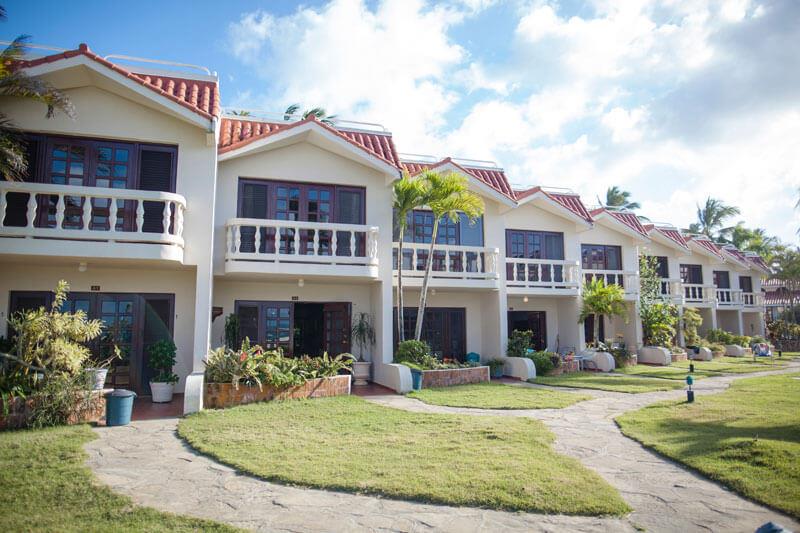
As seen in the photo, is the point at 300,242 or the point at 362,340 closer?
the point at 300,242

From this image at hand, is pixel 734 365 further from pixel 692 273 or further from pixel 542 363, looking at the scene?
pixel 542 363

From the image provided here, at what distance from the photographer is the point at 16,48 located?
33.5ft

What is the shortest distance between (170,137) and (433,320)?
9.77m

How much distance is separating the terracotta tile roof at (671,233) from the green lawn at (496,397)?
1482 centimetres

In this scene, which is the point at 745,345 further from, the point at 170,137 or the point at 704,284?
the point at 170,137

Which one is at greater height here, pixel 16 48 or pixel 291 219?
pixel 16 48

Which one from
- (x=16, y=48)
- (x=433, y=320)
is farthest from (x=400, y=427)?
(x=16, y=48)

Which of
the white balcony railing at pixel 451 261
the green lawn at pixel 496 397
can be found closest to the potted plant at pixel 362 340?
the white balcony railing at pixel 451 261

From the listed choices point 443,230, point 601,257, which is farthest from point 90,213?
point 601,257

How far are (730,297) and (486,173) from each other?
64.3 ft

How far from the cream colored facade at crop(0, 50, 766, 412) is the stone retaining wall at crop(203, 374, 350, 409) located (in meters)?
0.53

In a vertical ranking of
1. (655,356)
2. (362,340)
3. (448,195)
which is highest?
(448,195)

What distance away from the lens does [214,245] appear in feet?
42.3

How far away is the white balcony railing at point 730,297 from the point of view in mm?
28453
